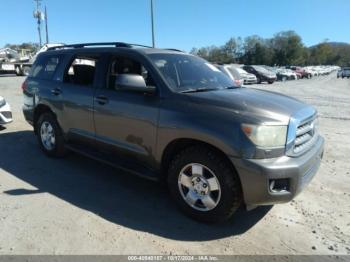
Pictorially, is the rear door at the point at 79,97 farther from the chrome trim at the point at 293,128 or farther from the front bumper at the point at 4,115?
the front bumper at the point at 4,115

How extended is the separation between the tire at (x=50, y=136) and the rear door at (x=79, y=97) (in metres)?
0.26

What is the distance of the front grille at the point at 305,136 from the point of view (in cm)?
350

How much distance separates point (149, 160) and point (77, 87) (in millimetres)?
1800

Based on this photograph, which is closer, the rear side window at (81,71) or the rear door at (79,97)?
the rear door at (79,97)

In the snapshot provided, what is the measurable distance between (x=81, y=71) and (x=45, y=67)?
1.09 metres

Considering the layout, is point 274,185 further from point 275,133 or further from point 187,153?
point 187,153

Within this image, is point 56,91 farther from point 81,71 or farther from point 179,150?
point 179,150

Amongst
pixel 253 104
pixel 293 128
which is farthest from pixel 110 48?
pixel 293 128

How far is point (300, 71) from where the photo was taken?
5162 cm

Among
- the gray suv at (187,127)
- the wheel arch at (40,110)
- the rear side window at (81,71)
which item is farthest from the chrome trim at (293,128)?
the wheel arch at (40,110)

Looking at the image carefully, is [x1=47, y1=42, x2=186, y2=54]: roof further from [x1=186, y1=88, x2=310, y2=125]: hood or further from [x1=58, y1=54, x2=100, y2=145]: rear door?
[x1=186, y1=88, x2=310, y2=125]: hood

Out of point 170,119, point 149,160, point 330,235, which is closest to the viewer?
point 330,235

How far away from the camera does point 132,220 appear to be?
375cm

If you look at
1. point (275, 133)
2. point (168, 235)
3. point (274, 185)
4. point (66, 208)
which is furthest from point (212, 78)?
point (66, 208)
